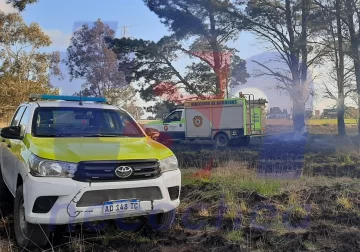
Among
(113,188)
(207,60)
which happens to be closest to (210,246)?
(113,188)

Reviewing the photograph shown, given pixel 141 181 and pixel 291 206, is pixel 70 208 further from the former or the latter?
pixel 291 206

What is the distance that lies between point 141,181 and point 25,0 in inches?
440

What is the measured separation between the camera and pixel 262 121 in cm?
1825

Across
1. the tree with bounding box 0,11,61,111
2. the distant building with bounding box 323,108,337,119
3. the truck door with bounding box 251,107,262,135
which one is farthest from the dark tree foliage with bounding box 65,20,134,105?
the truck door with bounding box 251,107,262,135

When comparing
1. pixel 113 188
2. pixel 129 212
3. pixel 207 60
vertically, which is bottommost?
pixel 129 212

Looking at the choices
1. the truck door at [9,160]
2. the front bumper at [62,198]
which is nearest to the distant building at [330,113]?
the truck door at [9,160]

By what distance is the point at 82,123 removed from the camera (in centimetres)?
522

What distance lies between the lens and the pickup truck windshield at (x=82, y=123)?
478 centimetres

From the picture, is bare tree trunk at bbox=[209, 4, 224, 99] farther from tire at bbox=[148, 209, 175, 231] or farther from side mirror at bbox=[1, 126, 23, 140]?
tire at bbox=[148, 209, 175, 231]

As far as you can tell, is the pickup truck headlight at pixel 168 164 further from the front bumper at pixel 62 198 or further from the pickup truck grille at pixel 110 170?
the front bumper at pixel 62 198

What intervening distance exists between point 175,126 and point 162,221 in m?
14.3

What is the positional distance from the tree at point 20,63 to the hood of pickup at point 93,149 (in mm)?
26403

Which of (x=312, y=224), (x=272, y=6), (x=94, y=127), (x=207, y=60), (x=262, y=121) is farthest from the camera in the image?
(x=207, y=60)

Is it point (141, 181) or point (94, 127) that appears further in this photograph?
point (94, 127)
